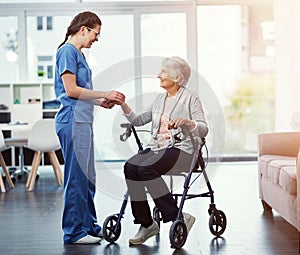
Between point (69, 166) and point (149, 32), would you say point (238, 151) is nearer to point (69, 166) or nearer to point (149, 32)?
point (149, 32)

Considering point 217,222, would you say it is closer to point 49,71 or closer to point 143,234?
point 143,234

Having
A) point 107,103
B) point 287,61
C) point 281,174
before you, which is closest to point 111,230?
point 107,103

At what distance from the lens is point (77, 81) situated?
12.1 feet

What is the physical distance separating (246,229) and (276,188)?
396 millimetres

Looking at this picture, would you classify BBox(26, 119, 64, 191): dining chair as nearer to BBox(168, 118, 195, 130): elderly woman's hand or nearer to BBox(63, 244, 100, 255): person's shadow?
BBox(63, 244, 100, 255): person's shadow

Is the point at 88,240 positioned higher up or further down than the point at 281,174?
further down

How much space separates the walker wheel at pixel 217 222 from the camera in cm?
385

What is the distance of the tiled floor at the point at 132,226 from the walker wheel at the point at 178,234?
4 centimetres

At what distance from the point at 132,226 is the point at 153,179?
2.61 feet

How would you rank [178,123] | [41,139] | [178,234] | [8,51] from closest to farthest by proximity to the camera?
[178,123] < [178,234] < [41,139] < [8,51]

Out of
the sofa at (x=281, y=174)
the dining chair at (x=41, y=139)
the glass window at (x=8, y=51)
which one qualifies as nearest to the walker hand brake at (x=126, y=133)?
the sofa at (x=281, y=174)

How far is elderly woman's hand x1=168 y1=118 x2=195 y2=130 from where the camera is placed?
3406 mm

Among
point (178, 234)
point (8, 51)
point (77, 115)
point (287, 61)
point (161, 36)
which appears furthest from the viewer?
point (161, 36)

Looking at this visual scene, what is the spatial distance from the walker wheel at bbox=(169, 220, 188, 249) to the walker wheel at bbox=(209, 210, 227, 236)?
1.06 feet
